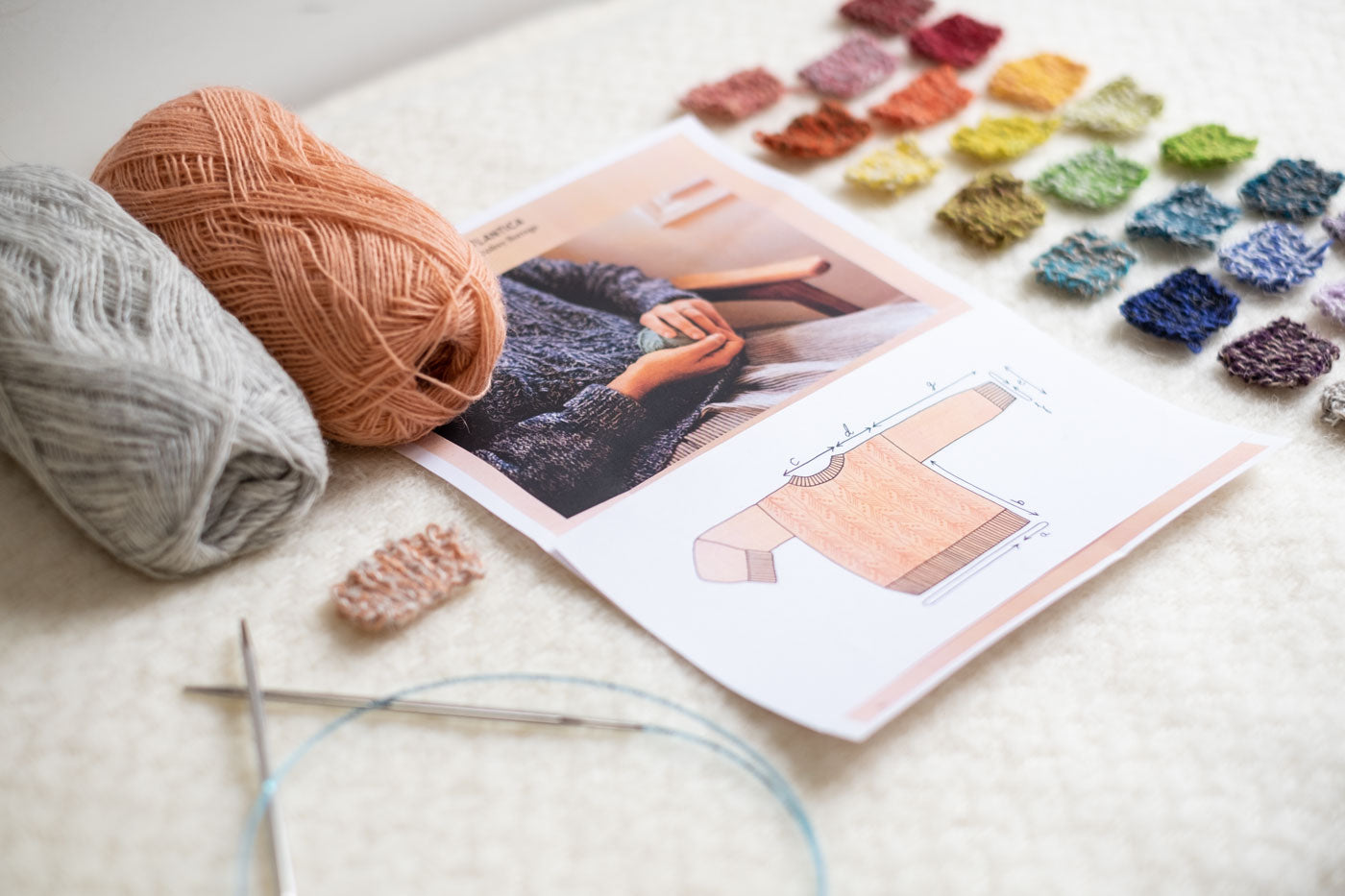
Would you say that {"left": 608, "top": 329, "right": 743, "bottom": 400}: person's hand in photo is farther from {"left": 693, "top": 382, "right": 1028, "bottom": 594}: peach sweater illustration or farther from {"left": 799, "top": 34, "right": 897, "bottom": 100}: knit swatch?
{"left": 799, "top": 34, "right": 897, "bottom": 100}: knit swatch

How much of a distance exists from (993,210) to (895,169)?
90mm

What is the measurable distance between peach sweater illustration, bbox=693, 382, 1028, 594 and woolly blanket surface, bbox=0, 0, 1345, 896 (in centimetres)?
6

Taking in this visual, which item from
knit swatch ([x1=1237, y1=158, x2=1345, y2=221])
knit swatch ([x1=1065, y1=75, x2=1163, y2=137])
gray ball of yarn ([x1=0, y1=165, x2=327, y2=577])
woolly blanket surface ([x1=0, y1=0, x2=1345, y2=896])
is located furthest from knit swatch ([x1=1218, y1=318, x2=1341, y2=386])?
gray ball of yarn ([x1=0, y1=165, x2=327, y2=577])

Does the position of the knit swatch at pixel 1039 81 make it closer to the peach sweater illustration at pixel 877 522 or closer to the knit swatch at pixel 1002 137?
the knit swatch at pixel 1002 137

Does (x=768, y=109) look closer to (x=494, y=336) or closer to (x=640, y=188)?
(x=640, y=188)

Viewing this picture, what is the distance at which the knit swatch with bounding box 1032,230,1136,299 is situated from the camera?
799 mm

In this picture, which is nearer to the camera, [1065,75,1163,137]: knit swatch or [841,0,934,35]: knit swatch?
[1065,75,1163,137]: knit swatch

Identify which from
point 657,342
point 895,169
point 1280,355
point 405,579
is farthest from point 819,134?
point 405,579

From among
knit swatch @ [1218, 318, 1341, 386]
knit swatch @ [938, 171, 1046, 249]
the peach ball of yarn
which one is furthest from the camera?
knit swatch @ [938, 171, 1046, 249]

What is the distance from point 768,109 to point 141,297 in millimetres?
574

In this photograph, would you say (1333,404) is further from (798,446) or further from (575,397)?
(575,397)

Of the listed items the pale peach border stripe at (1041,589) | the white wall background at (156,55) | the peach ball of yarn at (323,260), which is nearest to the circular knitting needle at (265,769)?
the peach ball of yarn at (323,260)

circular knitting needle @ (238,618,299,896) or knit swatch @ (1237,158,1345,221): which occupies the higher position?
knit swatch @ (1237,158,1345,221)

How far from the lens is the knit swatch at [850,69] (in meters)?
0.97
